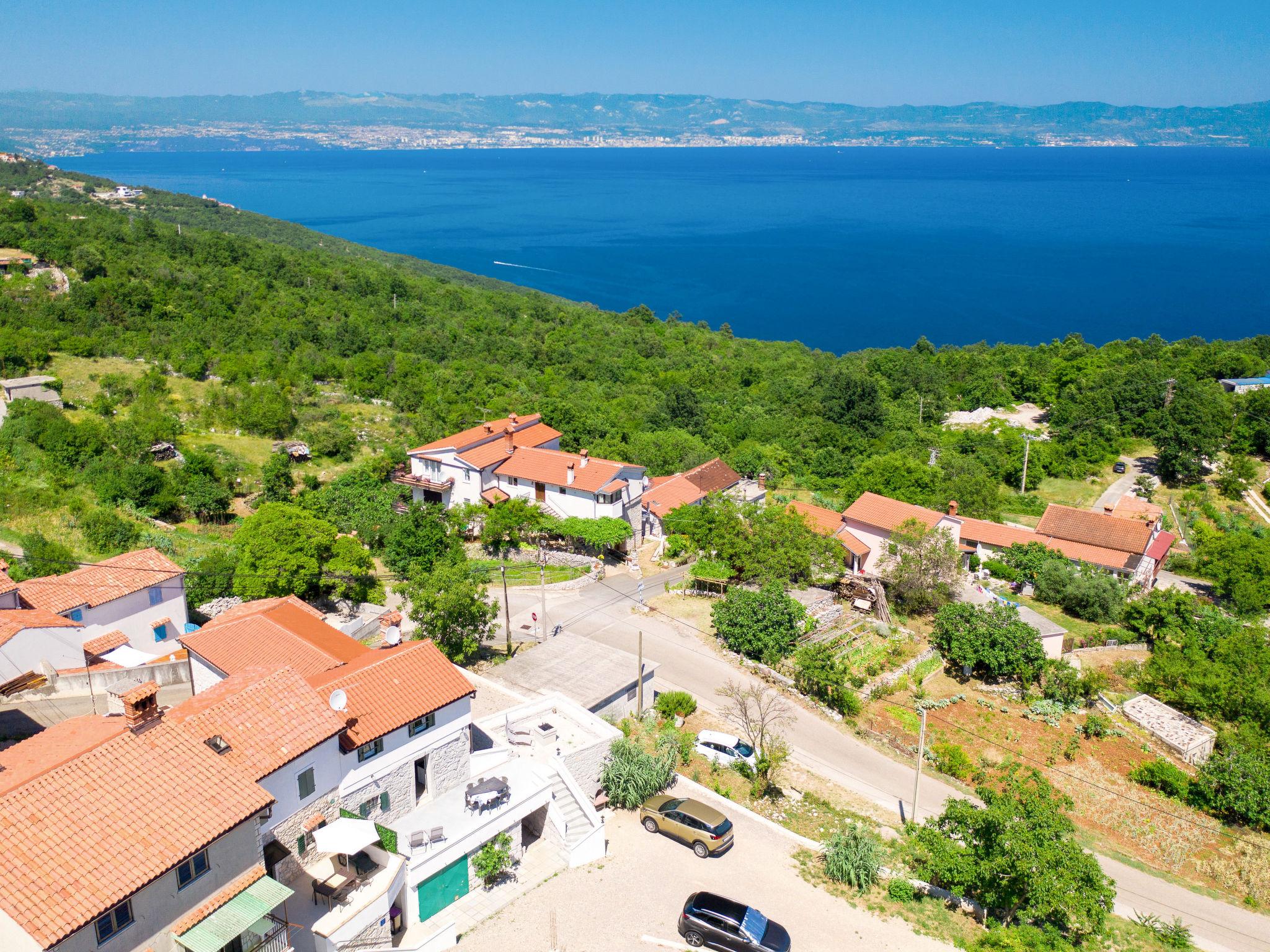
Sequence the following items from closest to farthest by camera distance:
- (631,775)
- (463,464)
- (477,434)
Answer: (631,775) < (463,464) < (477,434)

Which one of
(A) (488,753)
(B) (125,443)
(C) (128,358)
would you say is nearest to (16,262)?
(C) (128,358)

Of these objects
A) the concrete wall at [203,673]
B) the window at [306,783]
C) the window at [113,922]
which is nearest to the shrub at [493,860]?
the window at [306,783]

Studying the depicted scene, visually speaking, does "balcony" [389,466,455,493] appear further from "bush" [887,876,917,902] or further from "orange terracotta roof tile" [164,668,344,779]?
"bush" [887,876,917,902]

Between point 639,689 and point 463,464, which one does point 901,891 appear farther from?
point 463,464

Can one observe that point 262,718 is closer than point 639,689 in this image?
Yes

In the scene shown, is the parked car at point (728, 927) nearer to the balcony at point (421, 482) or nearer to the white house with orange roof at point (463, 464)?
the white house with orange roof at point (463, 464)

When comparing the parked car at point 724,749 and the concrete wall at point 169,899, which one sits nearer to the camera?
the concrete wall at point 169,899

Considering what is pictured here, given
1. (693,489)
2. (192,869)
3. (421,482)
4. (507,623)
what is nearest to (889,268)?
(693,489)

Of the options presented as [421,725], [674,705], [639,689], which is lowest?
[674,705]
